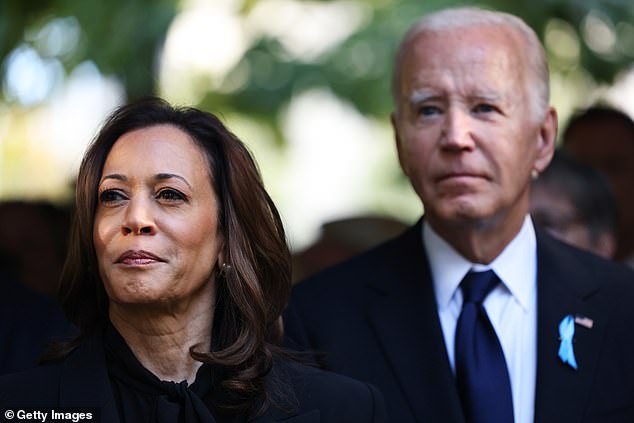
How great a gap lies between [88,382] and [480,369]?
1.35 meters

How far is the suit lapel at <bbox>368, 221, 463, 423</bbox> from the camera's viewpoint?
4785 millimetres

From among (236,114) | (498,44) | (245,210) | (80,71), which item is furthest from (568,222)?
→ (236,114)

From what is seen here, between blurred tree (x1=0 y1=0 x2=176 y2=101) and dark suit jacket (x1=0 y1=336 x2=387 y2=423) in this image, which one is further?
blurred tree (x1=0 y1=0 x2=176 y2=101)

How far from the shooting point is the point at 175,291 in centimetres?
417

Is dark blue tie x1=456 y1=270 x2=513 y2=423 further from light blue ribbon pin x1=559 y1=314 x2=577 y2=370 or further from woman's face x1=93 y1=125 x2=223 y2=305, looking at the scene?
woman's face x1=93 y1=125 x2=223 y2=305

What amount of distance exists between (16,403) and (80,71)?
451 cm

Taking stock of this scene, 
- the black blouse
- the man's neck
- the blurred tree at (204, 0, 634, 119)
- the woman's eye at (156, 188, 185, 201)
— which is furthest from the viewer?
the blurred tree at (204, 0, 634, 119)

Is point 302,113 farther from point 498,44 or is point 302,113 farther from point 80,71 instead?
point 498,44

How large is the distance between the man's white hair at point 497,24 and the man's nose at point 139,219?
1.53m

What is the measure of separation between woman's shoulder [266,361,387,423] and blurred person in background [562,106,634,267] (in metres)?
3.21

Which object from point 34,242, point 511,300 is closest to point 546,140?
point 511,300

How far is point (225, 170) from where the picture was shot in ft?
14.3

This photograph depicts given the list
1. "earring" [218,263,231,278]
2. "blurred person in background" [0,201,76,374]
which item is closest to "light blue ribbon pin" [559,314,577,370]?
"earring" [218,263,231,278]

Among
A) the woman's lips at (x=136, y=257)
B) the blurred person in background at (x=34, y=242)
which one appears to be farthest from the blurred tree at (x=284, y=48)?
the woman's lips at (x=136, y=257)
